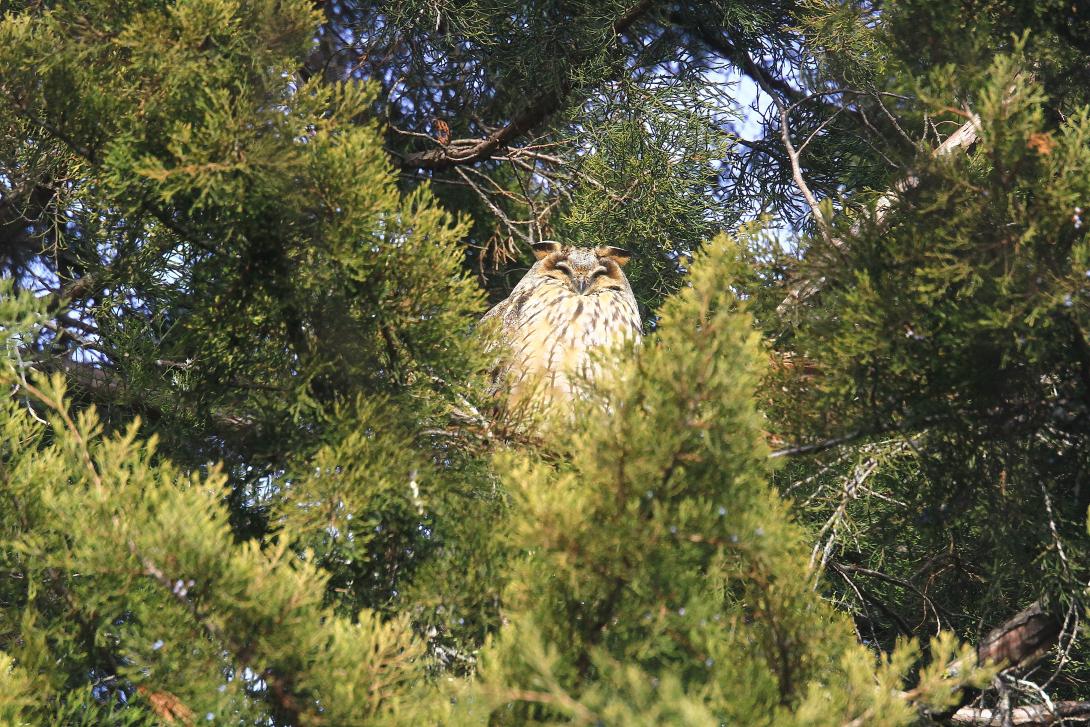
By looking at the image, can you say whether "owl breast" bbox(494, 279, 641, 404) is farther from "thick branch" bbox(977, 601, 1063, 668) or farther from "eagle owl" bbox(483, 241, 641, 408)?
"thick branch" bbox(977, 601, 1063, 668)

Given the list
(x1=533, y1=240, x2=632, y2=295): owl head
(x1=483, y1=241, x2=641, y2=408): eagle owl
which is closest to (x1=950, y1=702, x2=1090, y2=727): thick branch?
(x1=483, y1=241, x2=641, y2=408): eagle owl

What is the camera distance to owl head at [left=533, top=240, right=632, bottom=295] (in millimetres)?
3875

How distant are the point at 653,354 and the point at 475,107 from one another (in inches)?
114

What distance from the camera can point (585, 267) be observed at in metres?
3.92

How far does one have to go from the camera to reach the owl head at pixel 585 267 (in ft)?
12.7

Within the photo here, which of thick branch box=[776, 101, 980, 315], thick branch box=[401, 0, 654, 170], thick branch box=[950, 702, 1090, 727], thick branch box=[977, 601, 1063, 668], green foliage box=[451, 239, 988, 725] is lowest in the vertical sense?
thick branch box=[950, 702, 1090, 727]

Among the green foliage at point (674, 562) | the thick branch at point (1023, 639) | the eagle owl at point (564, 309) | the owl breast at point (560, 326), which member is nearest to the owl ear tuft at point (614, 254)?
the eagle owl at point (564, 309)

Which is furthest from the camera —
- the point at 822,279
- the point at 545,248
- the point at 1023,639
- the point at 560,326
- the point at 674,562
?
the point at 545,248

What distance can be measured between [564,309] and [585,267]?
24cm

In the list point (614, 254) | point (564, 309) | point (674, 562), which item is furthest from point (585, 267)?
point (674, 562)

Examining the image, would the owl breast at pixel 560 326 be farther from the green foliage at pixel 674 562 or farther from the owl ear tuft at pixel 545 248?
the green foliage at pixel 674 562

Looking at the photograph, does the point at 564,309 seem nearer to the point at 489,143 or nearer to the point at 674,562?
the point at 489,143

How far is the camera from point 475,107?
441cm

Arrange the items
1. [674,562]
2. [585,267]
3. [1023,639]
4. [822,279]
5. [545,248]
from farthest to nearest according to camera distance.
A: 1. [545,248]
2. [585,267]
3. [1023,639]
4. [822,279]
5. [674,562]
